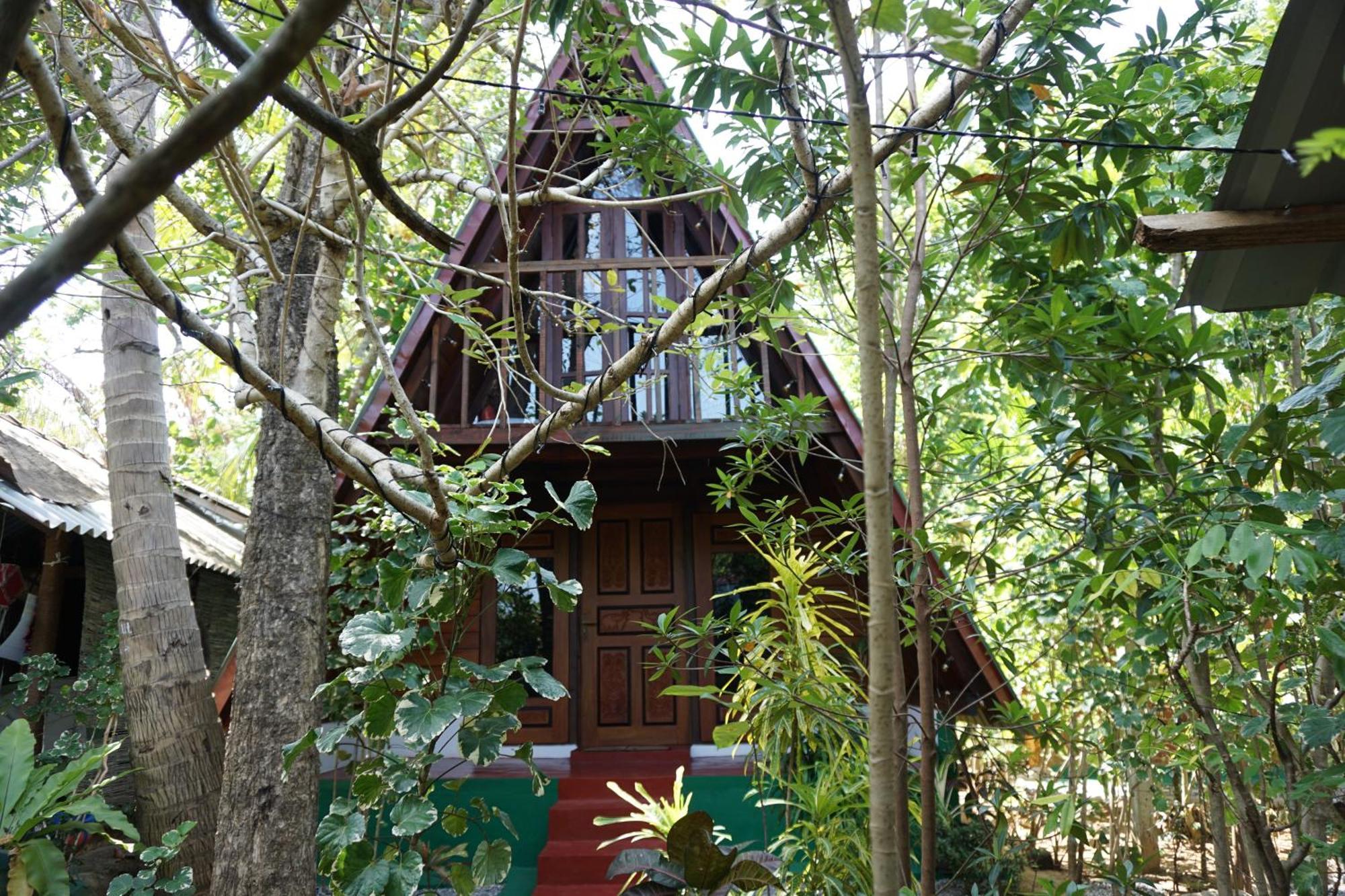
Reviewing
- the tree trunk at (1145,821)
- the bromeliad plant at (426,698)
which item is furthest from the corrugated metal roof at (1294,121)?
the tree trunk at (1145,821)

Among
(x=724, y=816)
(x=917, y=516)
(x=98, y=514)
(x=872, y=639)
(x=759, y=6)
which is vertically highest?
(x=759, y=6)

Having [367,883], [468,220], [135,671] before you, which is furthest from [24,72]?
[468,220]

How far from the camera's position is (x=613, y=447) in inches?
253

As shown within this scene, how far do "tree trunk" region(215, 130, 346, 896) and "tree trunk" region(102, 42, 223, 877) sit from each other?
53.9 inches

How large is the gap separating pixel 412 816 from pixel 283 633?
1.38 meters

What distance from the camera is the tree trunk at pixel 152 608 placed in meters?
4.58

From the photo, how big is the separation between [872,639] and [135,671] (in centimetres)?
480

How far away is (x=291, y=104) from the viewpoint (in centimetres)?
134

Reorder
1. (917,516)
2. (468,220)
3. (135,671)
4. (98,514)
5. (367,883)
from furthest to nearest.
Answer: (468,220) < (98,514) < (135,671) < (917,516) < (367,883)

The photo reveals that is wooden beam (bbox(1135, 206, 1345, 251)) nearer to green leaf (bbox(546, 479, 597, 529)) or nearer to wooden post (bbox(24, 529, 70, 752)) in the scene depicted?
green leaf (bbox(546, 479, 597, 529))

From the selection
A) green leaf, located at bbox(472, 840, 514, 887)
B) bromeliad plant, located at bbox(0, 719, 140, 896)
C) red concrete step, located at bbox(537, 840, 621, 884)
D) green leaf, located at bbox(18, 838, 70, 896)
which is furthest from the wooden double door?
green leaf, located at bbox(472, 840, 514, 887)

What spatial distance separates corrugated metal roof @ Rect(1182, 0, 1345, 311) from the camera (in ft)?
6.99

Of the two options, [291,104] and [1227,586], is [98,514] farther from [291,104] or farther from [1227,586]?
[1227,586]

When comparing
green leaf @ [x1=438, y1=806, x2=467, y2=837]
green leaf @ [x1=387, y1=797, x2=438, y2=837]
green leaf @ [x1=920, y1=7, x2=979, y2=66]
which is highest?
green leaf @ [x1=920, y1=7, x2=979, y2=66]
